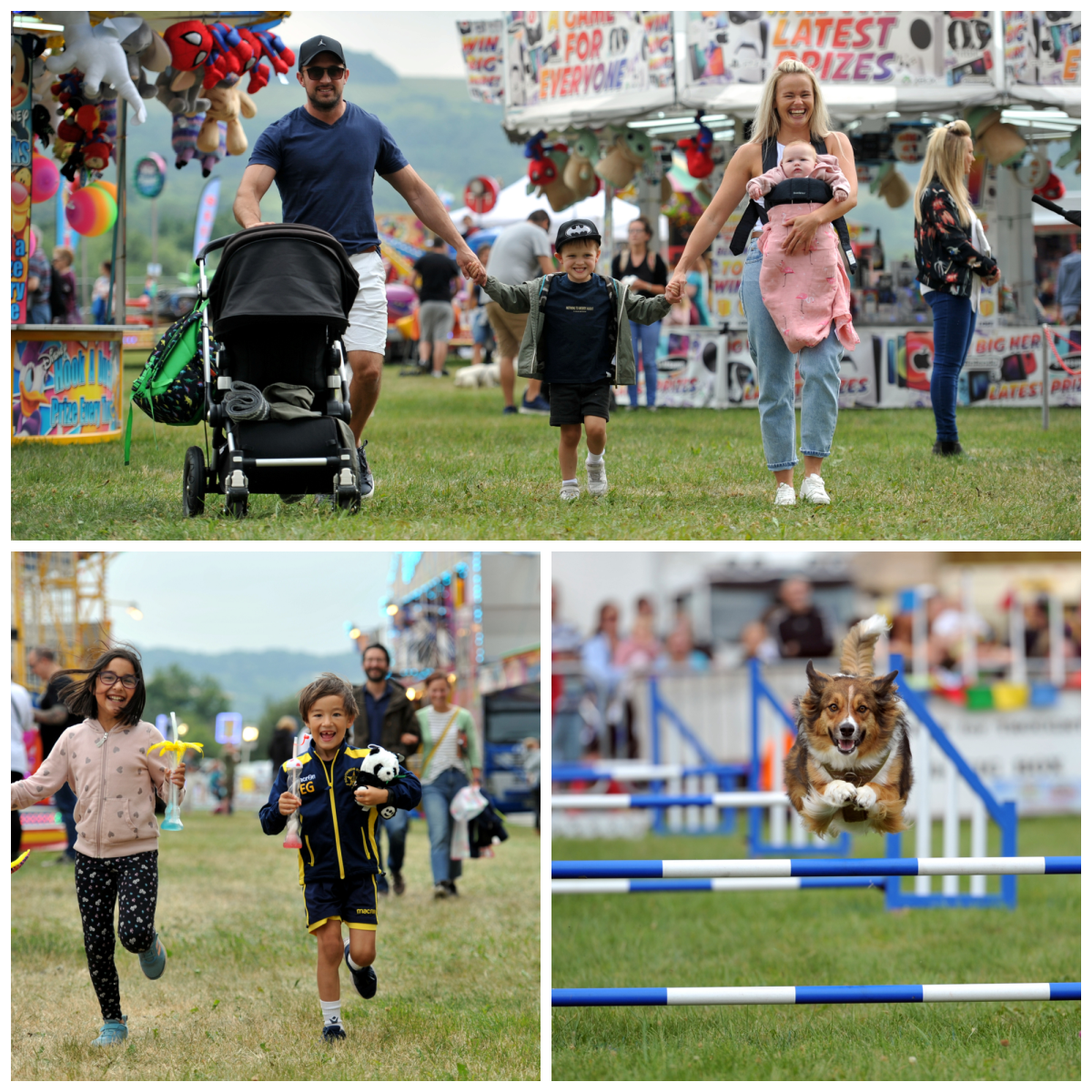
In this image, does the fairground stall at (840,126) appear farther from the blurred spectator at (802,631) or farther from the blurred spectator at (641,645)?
the blurred spectator at (641,645)

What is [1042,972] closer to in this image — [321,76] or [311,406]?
[311,406]

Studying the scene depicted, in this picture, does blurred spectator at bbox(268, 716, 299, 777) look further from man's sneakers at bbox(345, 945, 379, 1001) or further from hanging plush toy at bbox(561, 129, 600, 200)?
hanging plush toy at bbox(561, 129, 600, 200)

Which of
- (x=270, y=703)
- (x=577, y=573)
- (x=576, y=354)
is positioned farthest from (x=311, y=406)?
(x=577, y=573)

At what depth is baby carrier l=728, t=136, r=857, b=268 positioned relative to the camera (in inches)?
194

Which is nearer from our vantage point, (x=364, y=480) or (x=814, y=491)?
(x=814, y=491)

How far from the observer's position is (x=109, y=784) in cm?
420

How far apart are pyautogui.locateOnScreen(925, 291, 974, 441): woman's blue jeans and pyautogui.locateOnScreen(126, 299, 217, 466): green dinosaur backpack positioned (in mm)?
3936

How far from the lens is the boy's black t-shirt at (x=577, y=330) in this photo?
5414mm

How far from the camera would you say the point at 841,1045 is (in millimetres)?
4230

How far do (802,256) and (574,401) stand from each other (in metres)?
1.09

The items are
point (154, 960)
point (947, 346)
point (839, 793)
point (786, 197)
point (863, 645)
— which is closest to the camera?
point (839, 793)

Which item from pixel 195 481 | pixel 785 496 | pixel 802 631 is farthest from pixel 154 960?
pixel 802 631

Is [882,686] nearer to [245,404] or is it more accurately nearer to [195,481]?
[245,404]

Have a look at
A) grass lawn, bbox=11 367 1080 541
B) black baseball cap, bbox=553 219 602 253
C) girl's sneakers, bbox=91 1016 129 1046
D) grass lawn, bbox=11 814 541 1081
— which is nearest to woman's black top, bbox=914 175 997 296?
grass lawn, bbox=11 367 1080 541
